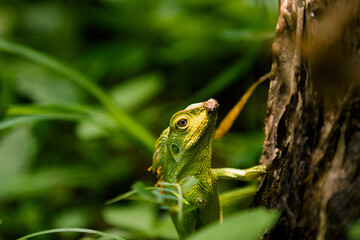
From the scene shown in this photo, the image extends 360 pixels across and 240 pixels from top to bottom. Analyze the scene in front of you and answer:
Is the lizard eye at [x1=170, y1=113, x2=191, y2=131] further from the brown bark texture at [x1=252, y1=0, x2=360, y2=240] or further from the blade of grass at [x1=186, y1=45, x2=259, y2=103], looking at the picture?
the blade of grass at [x1=186, y1=45, x2=259, y2=103]

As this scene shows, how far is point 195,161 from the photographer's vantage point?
231 cm

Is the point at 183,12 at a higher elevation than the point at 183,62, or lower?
higher

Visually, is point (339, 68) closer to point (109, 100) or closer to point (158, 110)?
point (109, 100)

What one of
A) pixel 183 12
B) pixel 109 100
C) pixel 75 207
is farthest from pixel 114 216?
pixel 183 12

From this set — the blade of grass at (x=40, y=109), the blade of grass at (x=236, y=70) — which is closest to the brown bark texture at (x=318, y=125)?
the blade of grass at (x=236, y=70)

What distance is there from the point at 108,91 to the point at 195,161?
3671mm

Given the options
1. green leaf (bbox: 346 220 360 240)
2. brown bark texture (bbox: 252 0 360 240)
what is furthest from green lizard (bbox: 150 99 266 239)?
green leaf (bbox: 346 220 360 240)

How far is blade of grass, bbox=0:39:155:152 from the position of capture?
283 centimetres

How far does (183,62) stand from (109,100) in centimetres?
253

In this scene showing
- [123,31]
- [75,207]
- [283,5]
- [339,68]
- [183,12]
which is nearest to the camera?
[339,68]

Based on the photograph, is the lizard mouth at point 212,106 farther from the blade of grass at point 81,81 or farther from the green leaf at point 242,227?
the green leaf at point 242,227

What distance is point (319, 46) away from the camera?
1465 mm

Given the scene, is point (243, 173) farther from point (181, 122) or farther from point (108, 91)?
point (108, 91)

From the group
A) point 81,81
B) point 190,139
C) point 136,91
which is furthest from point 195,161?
point 136,91
